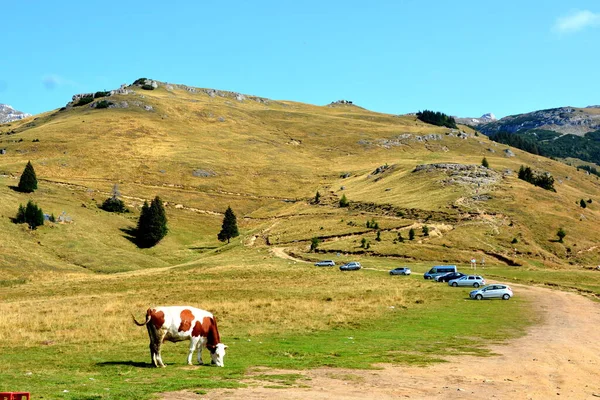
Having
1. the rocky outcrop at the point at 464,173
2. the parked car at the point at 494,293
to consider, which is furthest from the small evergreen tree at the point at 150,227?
the parked car at the point at 494,293

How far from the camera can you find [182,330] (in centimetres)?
2303

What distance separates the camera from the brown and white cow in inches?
886

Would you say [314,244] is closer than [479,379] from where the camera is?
No

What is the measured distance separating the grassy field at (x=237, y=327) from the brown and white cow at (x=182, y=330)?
2.55 feet

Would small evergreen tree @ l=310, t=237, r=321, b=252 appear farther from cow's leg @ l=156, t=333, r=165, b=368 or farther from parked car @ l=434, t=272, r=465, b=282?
cow's leg @ l=156, t=333, r=165, b=368

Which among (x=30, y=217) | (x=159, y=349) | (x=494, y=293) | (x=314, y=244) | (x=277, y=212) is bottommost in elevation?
(x=494, y=293)

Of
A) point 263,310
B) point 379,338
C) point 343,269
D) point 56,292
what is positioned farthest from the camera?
point 343,269

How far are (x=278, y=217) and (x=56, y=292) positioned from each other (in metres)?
89.2

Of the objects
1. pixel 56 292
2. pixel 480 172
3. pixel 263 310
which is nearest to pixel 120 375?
pixel 263 310

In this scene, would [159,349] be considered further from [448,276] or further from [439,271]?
[439,271]

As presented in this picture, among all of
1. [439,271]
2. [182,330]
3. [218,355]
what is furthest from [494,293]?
[182,330]

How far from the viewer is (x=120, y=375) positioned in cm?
2062

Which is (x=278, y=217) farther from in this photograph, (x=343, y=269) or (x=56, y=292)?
(x=56, y=292)

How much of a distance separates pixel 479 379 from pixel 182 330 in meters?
12.3
